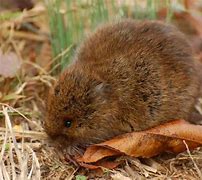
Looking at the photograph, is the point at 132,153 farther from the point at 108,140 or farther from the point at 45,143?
the point at 45,143

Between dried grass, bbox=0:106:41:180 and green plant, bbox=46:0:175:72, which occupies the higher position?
green plant, bbox=46:0:175:72

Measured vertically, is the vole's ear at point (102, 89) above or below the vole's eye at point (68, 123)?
above

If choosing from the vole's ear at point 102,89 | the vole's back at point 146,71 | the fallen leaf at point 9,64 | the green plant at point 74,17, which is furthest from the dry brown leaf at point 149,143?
the green plant at point 74,17

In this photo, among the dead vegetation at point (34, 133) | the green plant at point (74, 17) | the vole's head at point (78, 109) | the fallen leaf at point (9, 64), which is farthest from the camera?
the green plant at point (74, 17)

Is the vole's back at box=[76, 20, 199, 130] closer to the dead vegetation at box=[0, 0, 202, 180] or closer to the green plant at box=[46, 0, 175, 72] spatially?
the dead vegetation at box=[0, 0, 202, 180]

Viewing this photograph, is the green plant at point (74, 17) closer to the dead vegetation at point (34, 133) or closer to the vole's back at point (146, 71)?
the dead vegetation at point (34, 133)

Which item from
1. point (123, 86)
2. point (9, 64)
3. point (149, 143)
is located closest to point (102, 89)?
point (123, 86)

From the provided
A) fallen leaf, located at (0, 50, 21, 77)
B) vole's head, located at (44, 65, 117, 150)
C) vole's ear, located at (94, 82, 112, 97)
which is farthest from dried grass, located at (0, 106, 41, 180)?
fallen leaf, located at (0, 50, 21, 77)

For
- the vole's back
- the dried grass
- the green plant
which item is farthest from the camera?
the green plant
